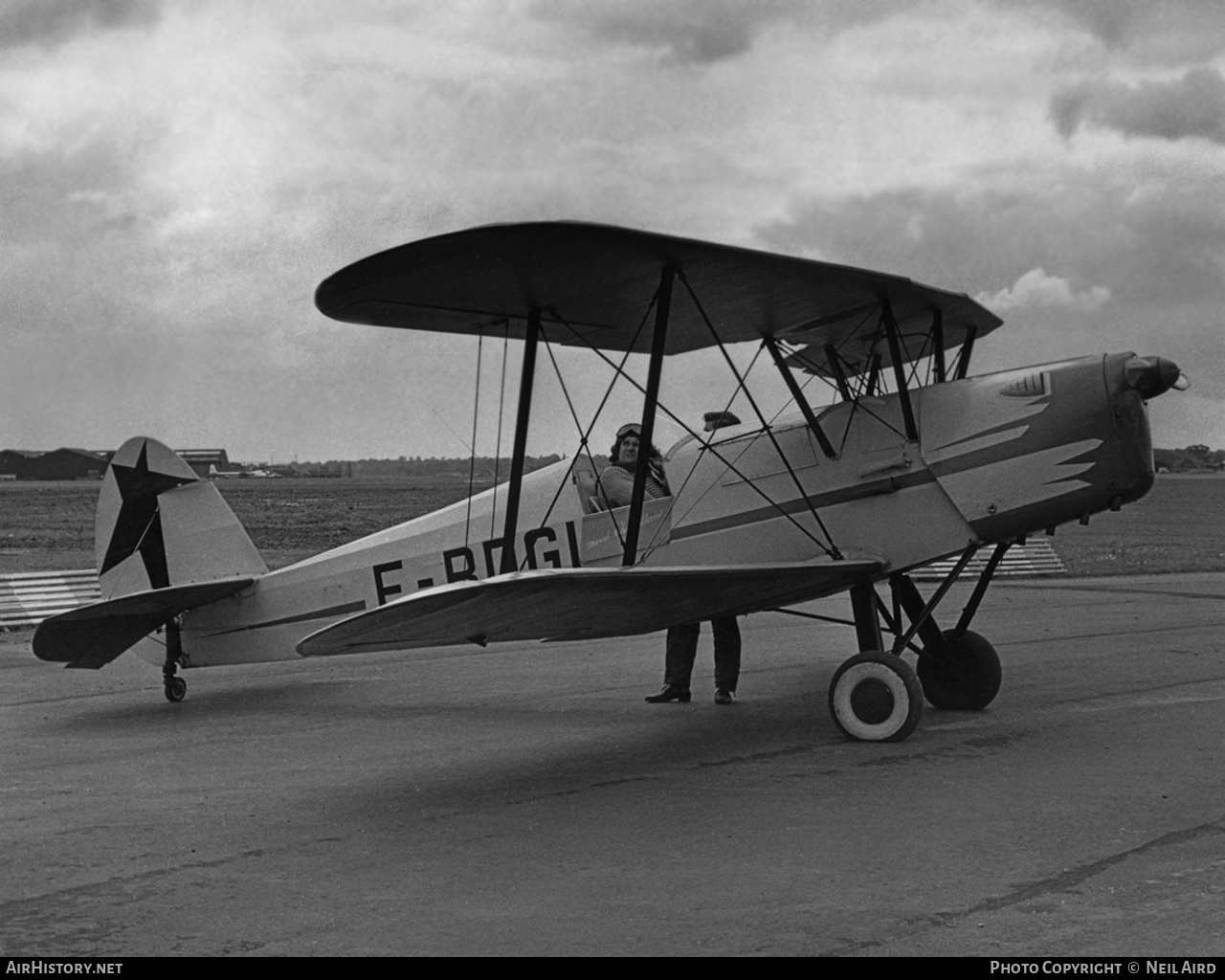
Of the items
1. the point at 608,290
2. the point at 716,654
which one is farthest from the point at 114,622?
the point at 608,290

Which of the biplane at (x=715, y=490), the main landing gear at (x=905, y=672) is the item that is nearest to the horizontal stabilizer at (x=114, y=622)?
the biplane at (x=715, y=490)

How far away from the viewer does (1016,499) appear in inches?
329

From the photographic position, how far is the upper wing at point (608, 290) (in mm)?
7043

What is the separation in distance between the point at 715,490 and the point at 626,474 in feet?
2.35

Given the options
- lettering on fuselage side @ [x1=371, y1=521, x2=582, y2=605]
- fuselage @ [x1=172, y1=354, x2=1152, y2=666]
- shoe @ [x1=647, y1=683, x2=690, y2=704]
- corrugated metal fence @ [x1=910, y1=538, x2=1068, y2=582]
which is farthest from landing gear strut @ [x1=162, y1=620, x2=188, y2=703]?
corrugated metal fence @ [x1=910, y1=538, x2=1068, y2=582]

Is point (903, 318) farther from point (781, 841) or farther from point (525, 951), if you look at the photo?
point (525, 951)

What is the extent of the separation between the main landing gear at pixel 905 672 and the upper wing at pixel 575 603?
1.35ft

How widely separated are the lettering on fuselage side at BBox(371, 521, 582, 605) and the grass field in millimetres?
14990

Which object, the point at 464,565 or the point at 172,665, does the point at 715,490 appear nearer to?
the point at 464,565

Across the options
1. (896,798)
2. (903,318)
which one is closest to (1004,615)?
(903,318)

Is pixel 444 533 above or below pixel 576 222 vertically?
below
